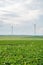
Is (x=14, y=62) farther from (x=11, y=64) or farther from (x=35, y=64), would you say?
(x=35, y=64)

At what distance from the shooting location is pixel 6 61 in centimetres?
1019

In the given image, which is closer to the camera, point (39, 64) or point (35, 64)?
point (35, 64)

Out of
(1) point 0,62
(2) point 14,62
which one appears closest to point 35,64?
(2) point 14,62

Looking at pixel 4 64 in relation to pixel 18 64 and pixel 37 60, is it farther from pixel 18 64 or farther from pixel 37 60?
pixel 37 60

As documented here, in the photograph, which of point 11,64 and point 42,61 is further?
point 42,61

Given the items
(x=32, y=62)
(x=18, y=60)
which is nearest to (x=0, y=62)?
(x=18, y=60)

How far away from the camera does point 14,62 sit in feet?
32.9

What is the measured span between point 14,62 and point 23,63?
520mm

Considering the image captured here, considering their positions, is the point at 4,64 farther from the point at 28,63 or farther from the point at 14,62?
the point at 28,63

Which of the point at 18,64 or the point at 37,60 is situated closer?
the point at 18,64

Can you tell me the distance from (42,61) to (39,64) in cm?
52

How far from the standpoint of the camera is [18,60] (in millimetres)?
10484

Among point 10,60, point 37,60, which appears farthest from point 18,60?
point 37,60

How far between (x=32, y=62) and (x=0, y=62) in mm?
1828
